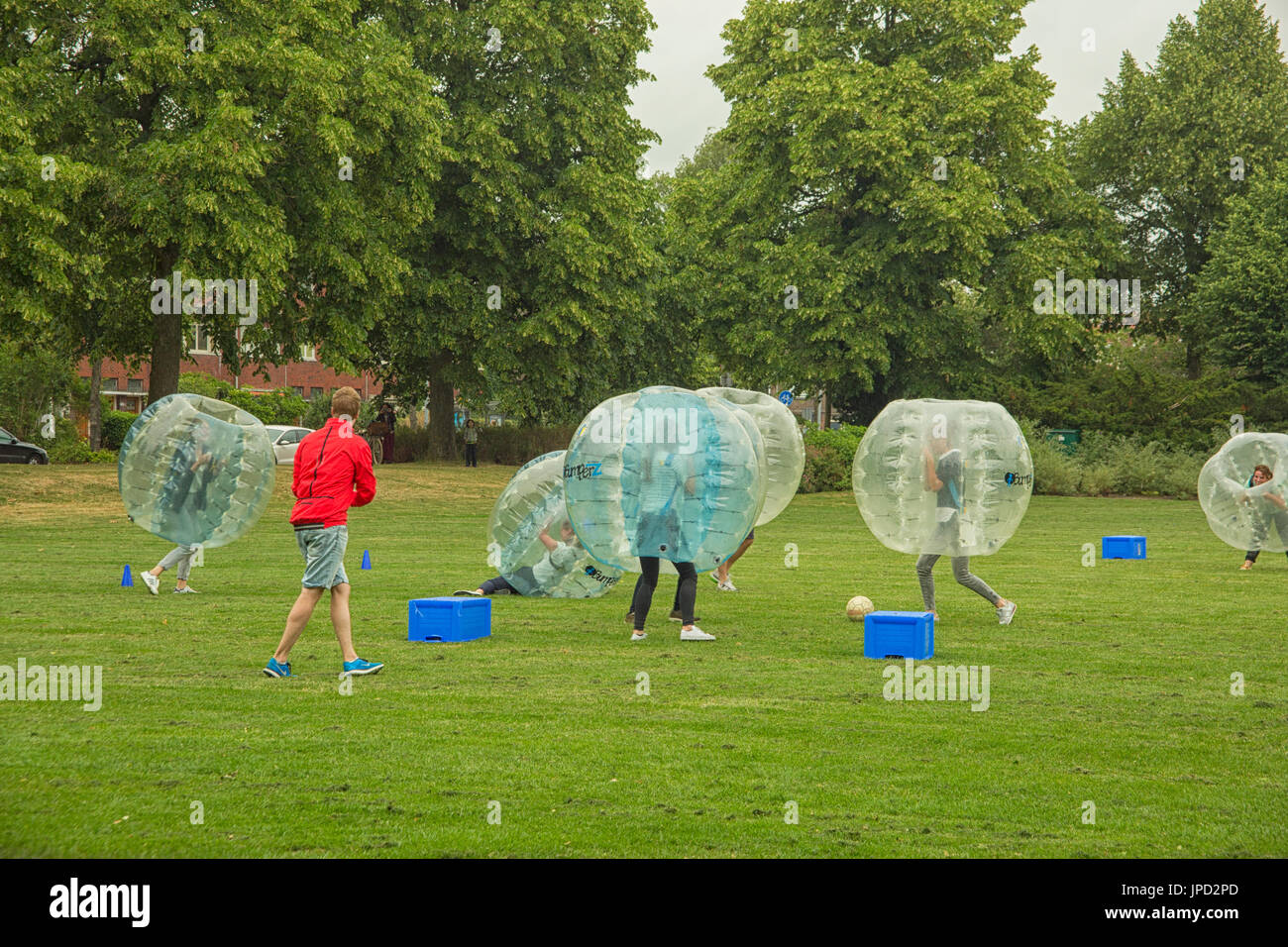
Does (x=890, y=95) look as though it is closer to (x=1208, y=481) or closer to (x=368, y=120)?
(x=368, y=120)

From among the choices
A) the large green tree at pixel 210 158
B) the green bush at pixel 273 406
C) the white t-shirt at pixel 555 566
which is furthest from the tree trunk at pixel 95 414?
the white t-shirt at pixel 555 566

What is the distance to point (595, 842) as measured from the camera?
19.9 ft

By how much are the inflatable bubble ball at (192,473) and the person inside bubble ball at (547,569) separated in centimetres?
280

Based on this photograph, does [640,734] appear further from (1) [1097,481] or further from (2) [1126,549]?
(1) [1097,481]

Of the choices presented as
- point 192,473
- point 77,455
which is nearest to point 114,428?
point 77,455

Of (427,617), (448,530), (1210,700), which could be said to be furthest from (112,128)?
(1210,700)

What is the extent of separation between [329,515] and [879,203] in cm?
3496

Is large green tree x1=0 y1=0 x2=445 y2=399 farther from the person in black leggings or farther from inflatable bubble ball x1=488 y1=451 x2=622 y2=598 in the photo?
the person in black leggings

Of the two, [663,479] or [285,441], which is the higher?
[285,441]

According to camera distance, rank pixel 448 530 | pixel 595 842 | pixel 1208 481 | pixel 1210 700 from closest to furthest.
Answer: pixel 595 842 → pixel 1210 700 → pixel 1208 481 → pixel 448 530

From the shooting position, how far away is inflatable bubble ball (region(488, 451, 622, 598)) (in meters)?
14.9

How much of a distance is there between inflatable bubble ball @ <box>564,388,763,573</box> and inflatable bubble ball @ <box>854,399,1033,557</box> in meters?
1.93

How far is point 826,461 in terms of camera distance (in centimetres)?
4094

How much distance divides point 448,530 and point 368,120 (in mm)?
11794
